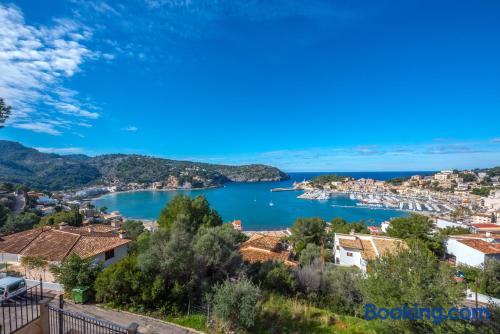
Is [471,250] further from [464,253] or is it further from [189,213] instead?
[189,213]

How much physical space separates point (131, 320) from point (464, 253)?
89.9ft

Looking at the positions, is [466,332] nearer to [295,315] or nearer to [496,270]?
[295,315]

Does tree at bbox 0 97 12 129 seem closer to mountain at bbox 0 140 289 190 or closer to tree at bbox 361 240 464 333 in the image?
tree at bbox 361 240 464 333

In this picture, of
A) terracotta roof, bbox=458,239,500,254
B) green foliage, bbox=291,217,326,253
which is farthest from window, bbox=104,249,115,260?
terracotta roof, bbox=458,239,500,254

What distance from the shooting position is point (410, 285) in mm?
6062

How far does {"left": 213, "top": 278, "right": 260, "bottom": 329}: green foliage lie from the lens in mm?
6449

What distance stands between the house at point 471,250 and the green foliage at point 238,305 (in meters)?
22.2

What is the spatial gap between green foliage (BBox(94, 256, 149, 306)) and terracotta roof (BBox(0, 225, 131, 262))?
5834 millimetres

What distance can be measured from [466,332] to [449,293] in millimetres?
722

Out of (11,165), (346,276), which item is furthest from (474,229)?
(11,165)

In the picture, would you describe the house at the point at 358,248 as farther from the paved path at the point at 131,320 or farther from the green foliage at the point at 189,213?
the paved path at the point at 131,320

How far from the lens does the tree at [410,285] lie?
5535 mm

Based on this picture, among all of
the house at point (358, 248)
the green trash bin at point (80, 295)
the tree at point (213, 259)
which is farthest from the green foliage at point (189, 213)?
the house at point (358, 248)

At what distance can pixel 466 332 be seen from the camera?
5047 millimetres
